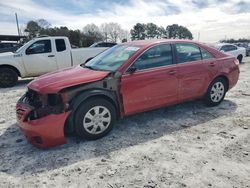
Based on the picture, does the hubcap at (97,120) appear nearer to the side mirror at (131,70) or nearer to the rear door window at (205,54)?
the side mirror at (131,70)

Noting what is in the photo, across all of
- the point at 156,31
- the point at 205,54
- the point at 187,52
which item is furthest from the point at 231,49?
the point at 156,31

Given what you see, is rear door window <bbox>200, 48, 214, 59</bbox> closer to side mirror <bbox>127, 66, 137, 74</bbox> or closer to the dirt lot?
the dirt lot

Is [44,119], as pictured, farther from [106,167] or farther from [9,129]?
[9,129]

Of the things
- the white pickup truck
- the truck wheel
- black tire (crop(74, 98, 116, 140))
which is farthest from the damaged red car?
the truck wheel

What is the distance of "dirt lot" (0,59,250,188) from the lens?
304 cm

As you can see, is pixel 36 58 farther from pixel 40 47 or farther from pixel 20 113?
pixel 20 113

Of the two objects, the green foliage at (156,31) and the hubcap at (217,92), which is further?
the green foliage at (156,31)

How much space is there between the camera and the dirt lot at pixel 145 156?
9.96 feet

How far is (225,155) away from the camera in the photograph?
11.6 ft

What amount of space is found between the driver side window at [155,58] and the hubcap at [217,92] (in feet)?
4.50

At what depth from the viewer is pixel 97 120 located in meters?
4.03

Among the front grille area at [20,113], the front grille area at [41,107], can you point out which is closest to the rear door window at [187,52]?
the front grille area at [41,107]

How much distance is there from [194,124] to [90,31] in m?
55.9

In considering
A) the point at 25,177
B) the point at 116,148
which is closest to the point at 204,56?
the point at 116,148
